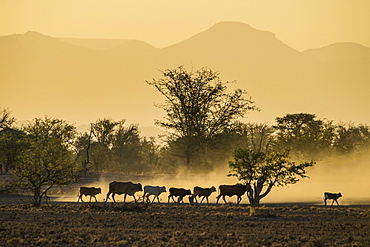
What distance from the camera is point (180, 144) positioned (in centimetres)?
7331

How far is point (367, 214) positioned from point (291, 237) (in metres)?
10.4

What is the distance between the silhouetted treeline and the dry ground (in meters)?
31.3

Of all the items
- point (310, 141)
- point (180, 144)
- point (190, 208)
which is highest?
point (310, 141)

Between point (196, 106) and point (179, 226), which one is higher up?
point (196, 106)

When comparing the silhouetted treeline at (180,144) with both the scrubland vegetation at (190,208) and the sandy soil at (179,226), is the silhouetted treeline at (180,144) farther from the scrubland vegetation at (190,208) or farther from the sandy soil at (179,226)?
the sandy soil at (179,226)

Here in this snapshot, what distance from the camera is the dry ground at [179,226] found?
22.7 meters

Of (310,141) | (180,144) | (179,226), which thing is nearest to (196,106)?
(180,144)

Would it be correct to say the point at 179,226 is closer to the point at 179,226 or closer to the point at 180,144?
the point at 179,226

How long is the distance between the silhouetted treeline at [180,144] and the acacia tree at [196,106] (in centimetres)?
122

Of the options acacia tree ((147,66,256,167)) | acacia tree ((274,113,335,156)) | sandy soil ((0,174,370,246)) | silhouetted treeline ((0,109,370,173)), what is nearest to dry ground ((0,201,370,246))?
sandy soil ((0,174,370,246))

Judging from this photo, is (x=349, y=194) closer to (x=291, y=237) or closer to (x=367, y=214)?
(x=367, y=214)

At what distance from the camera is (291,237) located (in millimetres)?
23719

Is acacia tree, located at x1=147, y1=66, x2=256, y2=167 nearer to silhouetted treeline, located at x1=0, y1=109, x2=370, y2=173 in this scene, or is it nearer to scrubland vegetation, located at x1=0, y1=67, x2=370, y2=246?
scrubland vegetation, located at x1=0, y1=67, x2=370, y2=246

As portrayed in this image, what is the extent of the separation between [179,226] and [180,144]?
46.4 meters
